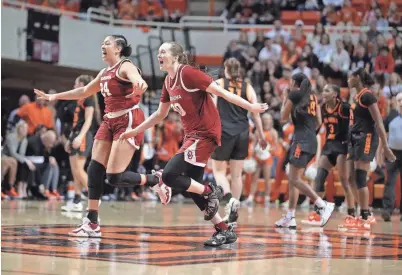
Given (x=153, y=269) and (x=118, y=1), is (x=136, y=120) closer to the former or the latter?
(x=153, y=269)

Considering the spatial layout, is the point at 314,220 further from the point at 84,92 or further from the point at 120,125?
the point at 84,92

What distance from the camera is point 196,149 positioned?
7.50 metres

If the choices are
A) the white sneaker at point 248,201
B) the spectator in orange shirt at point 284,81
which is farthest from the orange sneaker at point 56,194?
the spectator in orange shirt at point 284,81

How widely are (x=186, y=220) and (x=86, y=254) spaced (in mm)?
4642

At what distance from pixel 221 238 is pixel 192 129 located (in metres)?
1.01

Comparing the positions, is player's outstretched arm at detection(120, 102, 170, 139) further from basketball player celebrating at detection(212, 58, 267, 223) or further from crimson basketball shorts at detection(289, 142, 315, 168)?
crimson basketball shorts at detection(289, 142, 315, 168)

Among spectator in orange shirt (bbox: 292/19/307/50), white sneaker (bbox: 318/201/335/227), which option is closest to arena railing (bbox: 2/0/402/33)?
spectator in orange shirt (bbox: 292/19/307/50)

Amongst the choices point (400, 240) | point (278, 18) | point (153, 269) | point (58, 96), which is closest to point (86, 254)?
point (153, 269)

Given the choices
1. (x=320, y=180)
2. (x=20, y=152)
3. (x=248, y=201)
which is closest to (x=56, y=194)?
(x=20, y=152)

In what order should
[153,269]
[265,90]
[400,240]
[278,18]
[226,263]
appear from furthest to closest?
[278,18]
[265,90]
[400,240]
[226,263]
[153,269]

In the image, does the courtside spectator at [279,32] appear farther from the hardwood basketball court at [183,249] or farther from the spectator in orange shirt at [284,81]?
the hardwood basketball court at [183,249]

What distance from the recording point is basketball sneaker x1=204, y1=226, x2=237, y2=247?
7535 millimetres

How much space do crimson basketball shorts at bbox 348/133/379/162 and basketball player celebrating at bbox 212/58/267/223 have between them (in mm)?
1563

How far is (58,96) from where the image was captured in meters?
8.41
